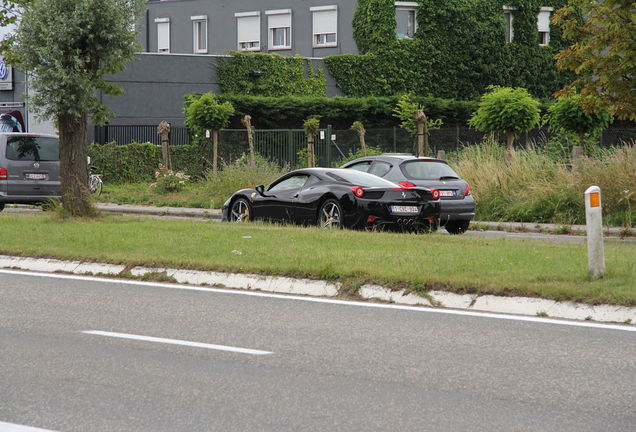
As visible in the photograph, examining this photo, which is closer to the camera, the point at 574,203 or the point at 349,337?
the point at 349,337

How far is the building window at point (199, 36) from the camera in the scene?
4953 cm

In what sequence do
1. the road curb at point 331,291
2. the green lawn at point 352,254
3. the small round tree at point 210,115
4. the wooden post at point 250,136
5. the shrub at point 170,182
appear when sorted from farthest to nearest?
the small round tree at point 210,115 → the shrub at point 170,182 → the wooden post at point 250,136 → the green lawn at point 352,254 → the road curb at point 331,291

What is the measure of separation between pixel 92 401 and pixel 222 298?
4375mm

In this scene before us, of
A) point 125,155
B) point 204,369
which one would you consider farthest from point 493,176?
point 204,369

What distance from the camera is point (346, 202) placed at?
17047mm

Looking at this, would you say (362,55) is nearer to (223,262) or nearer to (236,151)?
(236,151)

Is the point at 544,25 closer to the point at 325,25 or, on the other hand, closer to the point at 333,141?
the point at 325,25

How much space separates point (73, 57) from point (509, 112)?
14.1 m

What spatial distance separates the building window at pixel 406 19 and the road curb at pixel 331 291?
33.3 metres

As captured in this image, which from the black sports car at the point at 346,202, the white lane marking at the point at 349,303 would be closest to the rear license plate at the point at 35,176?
the black sports car at the point at 346,202

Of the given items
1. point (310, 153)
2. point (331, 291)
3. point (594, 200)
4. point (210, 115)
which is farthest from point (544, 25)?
point (331, 291)

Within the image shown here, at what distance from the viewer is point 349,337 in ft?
27.3

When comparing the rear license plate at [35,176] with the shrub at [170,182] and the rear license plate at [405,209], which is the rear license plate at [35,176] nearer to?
the shrub at [170,182]

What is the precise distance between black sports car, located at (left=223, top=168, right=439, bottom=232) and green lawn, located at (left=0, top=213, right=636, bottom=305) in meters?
1.14
